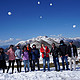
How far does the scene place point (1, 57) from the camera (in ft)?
35.4

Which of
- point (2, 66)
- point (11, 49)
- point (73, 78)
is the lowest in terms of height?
point (73, 78)

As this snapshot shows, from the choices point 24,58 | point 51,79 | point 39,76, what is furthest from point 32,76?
point 24,58

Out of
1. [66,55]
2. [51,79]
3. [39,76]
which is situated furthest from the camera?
[66,55]

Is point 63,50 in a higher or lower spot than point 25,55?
higher

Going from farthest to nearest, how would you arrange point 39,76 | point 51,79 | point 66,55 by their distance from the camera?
point 66,55 < point 39,76 < point 51,79

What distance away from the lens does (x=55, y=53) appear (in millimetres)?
10719

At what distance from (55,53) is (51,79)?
9.52 feet

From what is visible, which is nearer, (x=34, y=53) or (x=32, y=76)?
(x=32, y=76)

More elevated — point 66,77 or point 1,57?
point 1,57

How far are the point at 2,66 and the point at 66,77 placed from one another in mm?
5496

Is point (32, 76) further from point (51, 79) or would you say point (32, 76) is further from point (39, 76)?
point (51, 79)

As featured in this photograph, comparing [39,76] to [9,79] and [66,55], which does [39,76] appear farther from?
[66,55]

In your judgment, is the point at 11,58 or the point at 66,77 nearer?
the point at 66,77

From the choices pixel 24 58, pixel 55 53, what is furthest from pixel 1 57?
pixel 55 53
